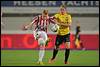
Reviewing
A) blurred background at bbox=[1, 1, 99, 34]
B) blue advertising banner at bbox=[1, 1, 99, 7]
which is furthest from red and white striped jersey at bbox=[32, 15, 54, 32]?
blue advertising banner at bbox=[1, 1, 99, 7]

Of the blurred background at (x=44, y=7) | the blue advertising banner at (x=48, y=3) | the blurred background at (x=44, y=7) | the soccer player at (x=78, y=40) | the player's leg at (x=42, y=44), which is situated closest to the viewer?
the player's leg at (x=42, y=44)

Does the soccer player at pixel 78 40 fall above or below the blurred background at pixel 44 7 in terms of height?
below

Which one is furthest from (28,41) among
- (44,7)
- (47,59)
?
(47,59)

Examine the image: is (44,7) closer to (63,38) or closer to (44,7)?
(44,7)

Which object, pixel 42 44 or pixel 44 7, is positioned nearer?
pixel 42 44

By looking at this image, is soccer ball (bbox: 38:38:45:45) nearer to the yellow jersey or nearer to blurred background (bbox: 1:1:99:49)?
the yellow jersey

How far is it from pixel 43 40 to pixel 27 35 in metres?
13.9

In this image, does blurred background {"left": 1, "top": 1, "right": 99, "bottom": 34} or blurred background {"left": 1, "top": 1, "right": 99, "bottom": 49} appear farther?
blurred background {"left": 1, "top": 1, "right": 99, "bottom": 34}

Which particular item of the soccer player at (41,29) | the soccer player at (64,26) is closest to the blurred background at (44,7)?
the soccer player at (64,26)

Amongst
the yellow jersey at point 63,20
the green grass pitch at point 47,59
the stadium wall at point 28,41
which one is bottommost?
the stadium wall at point 28,41

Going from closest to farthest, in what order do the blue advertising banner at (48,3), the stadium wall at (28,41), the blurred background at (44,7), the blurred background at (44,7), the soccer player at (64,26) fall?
1. the soccer player at (64,26)
2. the stadium wall at (28,41)
3. the blue advertising banner at (48,3)
4. the blurred background at (44,7)
5. the blurred background at (44,7)

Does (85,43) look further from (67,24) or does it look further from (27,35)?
(67,24)

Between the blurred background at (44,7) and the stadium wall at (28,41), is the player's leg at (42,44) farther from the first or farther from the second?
the blurred background at (44,7)

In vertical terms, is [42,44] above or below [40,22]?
below
